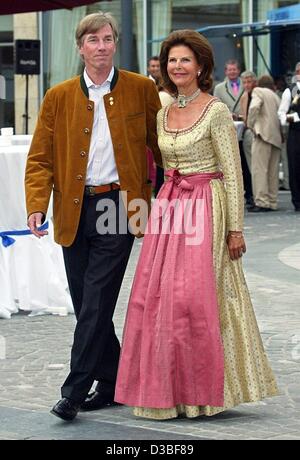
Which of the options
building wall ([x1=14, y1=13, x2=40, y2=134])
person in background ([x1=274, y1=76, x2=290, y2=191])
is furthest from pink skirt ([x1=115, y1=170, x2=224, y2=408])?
building wall ([x1=14, y1=13, x2=40, y2=134])

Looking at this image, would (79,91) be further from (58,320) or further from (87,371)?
(58,320)

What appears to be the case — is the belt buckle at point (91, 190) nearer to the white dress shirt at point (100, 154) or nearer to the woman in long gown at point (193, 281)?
the white dress shirt at point (100, 154)

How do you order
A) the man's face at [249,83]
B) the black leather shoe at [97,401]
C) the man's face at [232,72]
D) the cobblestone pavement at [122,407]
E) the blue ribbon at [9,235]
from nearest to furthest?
the cobblestone pavement at [122,407], the black leather shoe at [97,401], the blue ribbon at [9,235], the man's face at [249,83], the man's face at [232,72]

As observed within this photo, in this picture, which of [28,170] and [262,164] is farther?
[262,164]

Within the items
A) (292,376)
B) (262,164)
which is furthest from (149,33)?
(292,376)

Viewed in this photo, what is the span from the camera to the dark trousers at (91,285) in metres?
5.99

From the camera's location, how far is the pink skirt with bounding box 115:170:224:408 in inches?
230

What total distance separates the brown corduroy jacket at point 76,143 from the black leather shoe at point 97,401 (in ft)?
2.50

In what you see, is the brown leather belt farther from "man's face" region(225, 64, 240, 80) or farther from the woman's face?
"man's face" region(225, 64, 240, 80)

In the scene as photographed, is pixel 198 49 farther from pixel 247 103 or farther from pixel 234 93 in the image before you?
pixel 234 93

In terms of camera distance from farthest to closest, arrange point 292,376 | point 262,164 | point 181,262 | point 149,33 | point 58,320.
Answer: point 149,33 < point 262,164 < point 58,320 < point 292,376 < point 181,262

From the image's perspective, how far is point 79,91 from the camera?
20.1ft

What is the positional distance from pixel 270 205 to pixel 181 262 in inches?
468

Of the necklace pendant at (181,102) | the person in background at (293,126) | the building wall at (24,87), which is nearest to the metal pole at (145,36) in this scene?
the building wall at (24,87)
